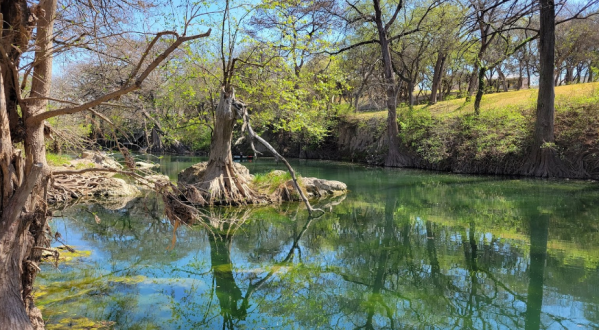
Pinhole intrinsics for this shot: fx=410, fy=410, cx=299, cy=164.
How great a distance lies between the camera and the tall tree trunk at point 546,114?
15891mm

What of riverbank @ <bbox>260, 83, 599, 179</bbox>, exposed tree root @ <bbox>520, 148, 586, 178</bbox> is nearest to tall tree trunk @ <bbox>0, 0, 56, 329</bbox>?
exposed tree root @ <bbox>520, 148, 586, 178</bbox>

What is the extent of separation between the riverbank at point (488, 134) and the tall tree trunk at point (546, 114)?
1.22 feet

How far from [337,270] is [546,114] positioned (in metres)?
14.0

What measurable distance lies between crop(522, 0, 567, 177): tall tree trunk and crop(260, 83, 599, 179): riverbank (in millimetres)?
370

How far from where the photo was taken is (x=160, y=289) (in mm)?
5348

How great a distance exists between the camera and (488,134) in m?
19.1

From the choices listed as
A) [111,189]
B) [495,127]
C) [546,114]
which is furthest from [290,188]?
[495,127]

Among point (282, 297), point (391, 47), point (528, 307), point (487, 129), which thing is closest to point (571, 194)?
point (487, 129)

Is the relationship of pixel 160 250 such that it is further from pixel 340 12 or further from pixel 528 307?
pixel 340 12

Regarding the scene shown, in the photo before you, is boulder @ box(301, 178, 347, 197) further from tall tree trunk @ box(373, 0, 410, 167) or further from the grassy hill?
tall tree trunk @ box(373, 0, 410, 167)

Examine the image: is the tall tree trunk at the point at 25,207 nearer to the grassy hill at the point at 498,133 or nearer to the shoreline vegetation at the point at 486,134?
the shoreline vegetation at the point at 486,134

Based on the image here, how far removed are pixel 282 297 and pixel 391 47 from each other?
25.6m

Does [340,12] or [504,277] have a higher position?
[340,12]

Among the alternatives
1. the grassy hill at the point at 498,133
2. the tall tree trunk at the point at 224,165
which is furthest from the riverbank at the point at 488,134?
the tall tree trunk at the point at 224,165
